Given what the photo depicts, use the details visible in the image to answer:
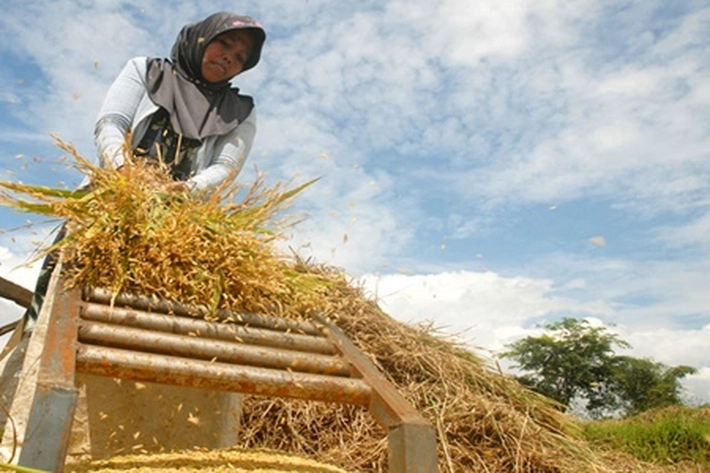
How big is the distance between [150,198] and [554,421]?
110 inches

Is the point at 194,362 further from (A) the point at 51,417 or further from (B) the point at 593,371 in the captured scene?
(B) the point at 593,371

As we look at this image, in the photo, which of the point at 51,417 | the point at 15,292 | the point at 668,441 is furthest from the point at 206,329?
the point at 668,441

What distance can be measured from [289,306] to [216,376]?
0.61 metres

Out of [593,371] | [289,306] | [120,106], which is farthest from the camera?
[593,371]

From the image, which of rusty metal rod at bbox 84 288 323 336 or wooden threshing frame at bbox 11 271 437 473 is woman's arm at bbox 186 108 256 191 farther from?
wooden threshing frame at bbox 11 271 437 473

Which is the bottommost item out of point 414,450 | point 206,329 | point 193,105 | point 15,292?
point 414,450

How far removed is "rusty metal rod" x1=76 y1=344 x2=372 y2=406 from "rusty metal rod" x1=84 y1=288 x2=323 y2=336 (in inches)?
12.0

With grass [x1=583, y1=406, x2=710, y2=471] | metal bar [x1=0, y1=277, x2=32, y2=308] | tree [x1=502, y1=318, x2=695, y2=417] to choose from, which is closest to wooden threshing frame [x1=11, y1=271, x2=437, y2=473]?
metal bar [x1=0, y1=277, x2=32, y2=308]

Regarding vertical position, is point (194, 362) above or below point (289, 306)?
below

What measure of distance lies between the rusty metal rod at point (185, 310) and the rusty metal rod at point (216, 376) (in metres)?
0.30

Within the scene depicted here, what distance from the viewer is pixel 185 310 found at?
1970 mm

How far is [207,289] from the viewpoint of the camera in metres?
2.05

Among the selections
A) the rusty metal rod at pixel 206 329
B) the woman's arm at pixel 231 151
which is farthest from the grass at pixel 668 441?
the rusty metal rod at pixel 206 329

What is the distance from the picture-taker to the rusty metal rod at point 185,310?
75.2 inches
